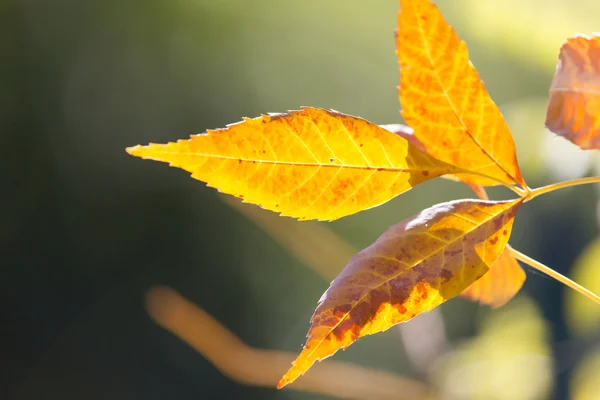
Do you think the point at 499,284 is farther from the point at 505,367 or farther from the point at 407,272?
the point at 505,367

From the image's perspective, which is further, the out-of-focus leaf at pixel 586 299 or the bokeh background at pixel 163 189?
the bokeh background at pixel 163 189

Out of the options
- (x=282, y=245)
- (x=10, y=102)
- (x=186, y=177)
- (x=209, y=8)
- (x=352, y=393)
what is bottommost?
(x=282, y=245)

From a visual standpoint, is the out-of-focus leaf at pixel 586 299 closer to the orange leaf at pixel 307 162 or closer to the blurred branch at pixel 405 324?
the blurred branch at pixel 405 324

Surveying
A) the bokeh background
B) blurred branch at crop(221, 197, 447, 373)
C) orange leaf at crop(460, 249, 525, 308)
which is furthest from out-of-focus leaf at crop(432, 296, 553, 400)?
orange leaf at crop(460, 249, 525, 308)

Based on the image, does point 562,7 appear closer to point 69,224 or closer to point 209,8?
point 209,8

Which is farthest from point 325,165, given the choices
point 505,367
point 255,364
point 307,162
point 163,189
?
point 163,189

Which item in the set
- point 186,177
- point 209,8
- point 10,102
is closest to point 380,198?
point 186,177

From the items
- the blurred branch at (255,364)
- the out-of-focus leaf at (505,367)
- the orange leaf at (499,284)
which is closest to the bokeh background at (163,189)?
the blurred branch at (255,364)
